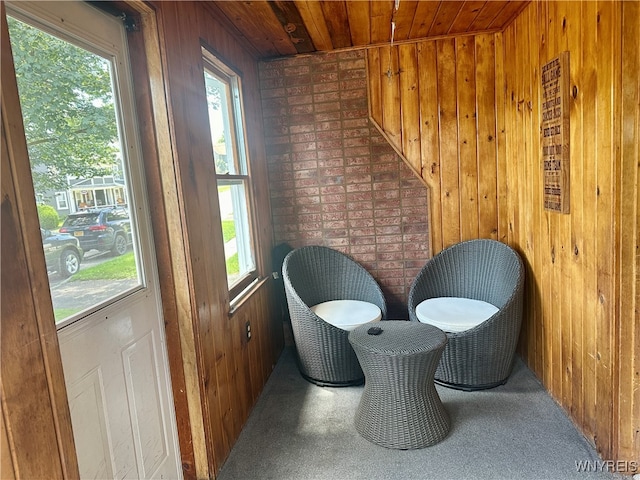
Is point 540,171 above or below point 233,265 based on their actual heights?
above

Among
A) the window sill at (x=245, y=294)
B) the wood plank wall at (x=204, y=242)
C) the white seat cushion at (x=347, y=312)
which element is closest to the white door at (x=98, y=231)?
the wood plank wall at (x=204, y=242)

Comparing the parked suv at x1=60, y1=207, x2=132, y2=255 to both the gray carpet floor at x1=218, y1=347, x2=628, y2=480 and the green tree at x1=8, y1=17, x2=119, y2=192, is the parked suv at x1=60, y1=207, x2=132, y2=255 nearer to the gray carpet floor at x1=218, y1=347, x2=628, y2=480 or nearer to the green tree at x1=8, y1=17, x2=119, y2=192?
the green tree at x1=8, y1=17, x2=119, y2=192

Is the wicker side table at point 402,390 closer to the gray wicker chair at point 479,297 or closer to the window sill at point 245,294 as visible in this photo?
the gray wicker chair at point 479,297

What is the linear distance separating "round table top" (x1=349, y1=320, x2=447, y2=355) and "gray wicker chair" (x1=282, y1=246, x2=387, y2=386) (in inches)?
14.2

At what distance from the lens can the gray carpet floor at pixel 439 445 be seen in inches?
71.2

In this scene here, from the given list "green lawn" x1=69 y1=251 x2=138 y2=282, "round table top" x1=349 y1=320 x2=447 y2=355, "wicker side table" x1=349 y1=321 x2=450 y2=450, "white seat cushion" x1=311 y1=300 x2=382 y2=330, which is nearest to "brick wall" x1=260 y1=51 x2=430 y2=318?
"white seat cushion" x1=311 y1=300 x2=382 y2=330

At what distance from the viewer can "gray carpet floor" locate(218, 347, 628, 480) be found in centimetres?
181

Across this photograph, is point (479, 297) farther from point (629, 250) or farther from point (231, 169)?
point (231, 169)

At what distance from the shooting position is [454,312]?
2.56 metres

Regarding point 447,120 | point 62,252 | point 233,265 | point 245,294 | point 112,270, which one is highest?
point 447,120

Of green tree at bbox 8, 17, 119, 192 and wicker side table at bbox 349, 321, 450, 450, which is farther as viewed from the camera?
wicker side table at bbox 349, 321, 450, 450

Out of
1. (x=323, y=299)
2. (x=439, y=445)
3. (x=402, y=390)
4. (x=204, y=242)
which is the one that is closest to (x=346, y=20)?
(x=204, y=242)

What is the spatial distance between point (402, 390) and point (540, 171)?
58.0 inches

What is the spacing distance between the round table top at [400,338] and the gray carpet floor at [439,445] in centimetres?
51
